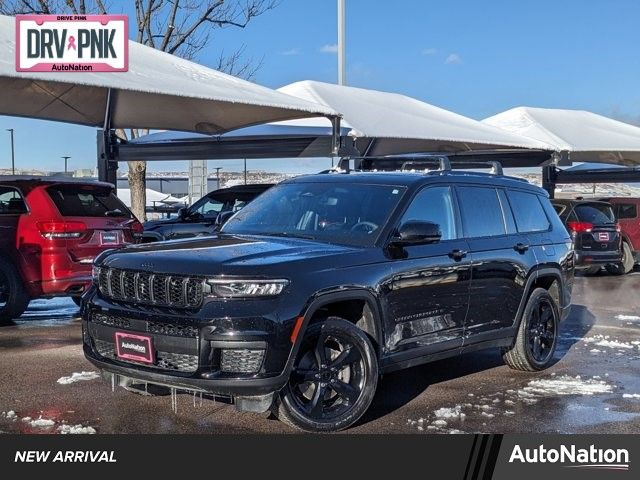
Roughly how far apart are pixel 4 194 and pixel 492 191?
226 inches

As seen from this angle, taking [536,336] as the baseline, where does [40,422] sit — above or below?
below

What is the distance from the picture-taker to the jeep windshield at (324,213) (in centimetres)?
600

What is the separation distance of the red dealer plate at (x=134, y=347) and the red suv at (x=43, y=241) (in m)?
4.39

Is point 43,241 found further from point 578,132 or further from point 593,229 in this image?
point 578,132

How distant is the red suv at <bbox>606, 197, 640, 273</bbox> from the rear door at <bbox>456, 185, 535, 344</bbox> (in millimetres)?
11415

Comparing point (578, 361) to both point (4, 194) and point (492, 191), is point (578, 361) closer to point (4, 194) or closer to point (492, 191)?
point (492, 191)

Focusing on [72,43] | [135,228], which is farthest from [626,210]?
[72,43]

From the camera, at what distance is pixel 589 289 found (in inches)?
584

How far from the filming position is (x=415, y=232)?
18.9ft

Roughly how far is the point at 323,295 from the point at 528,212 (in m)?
3.30

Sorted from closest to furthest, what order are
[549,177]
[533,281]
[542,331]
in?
[533,281], [542,331], [549,177]

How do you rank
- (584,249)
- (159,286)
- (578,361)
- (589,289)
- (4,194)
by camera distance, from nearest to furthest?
(159,286) → (578,361) → (4,194) → (589,289) → (584,249)

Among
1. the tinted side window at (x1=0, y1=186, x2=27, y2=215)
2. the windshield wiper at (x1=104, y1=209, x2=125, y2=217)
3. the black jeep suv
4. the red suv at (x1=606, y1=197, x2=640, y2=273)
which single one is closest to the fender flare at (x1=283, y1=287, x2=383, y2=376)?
the black jeep suv

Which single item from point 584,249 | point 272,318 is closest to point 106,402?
point 272,318
